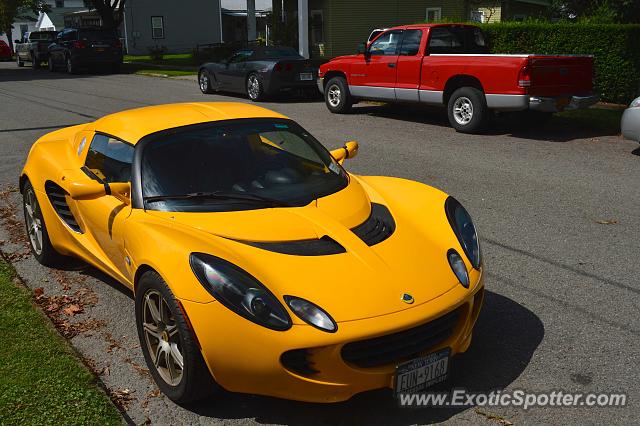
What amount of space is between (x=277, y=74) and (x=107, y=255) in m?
12.6

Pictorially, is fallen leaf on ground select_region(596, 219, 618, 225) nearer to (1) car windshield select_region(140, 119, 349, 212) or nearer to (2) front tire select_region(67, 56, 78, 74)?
(1) car windshield select_region(140, 119, 349, 212)

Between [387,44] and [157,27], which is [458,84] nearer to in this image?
[387,44]

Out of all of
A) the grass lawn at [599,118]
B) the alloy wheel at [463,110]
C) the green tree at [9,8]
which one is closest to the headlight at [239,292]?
the alloy wheel at [463,110]

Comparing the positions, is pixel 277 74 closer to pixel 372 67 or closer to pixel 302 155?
pixel 372 67

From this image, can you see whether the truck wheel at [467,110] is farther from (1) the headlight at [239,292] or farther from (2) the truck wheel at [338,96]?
(1) the headlight at [239,292]

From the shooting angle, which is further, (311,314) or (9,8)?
(9,8)

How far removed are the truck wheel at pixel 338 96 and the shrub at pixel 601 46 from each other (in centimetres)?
422

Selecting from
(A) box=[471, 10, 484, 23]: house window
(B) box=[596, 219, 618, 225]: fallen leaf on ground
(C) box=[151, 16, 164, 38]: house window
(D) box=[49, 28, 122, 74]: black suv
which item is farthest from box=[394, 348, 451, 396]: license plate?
(C) box=[151, 16, 164, 38]: house window

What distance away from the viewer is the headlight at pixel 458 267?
11.6 feet

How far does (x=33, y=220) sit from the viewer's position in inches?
219

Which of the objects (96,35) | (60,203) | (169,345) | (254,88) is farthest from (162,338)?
(96,35)

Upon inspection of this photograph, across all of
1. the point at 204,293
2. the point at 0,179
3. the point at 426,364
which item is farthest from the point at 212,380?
the point at 0,179

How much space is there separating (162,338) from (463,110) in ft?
30.7

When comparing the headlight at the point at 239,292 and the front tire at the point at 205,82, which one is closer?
the headlight at the point at 239,292
